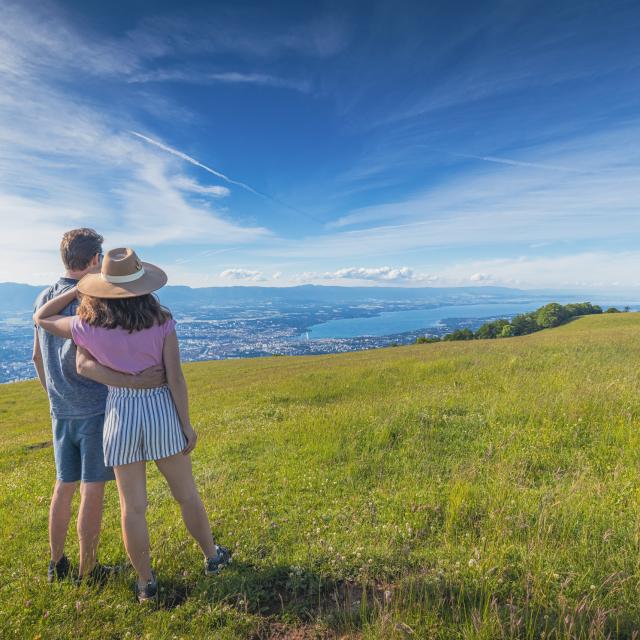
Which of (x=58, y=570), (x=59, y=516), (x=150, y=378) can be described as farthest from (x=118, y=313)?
(x=58, y=570)

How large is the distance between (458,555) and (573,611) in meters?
1.07

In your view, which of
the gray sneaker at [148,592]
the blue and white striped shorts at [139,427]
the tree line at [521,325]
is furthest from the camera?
the tree line at [521,325]

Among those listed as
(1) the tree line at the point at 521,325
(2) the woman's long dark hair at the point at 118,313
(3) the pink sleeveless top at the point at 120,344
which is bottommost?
(1) the tree line at the point at 521,325

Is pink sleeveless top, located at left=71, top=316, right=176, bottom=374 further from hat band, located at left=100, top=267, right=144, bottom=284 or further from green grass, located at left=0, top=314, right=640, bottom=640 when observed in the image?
green grass, located at left=0, top=314, right=640, bottom=640

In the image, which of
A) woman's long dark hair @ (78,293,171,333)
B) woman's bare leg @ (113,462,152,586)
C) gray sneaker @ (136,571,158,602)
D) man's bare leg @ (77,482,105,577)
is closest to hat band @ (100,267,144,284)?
woman's long dark hair @ (78,293,171,333)

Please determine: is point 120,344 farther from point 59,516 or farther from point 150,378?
point 59,516

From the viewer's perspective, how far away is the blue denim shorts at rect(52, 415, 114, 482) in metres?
3.87

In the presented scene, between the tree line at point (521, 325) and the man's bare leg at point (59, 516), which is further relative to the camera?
the tree line at point (521, 325)

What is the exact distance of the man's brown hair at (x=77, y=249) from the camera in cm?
393

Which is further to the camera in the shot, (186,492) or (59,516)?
(59,516)

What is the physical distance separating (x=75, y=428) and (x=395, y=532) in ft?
12.4

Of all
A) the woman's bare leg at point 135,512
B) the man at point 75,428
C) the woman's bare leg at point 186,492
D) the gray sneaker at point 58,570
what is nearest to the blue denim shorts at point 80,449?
the man at point 75,428

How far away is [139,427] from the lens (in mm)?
3494

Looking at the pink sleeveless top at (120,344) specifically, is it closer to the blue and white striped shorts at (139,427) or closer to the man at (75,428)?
the blue and white striped shorts at (139,427)
